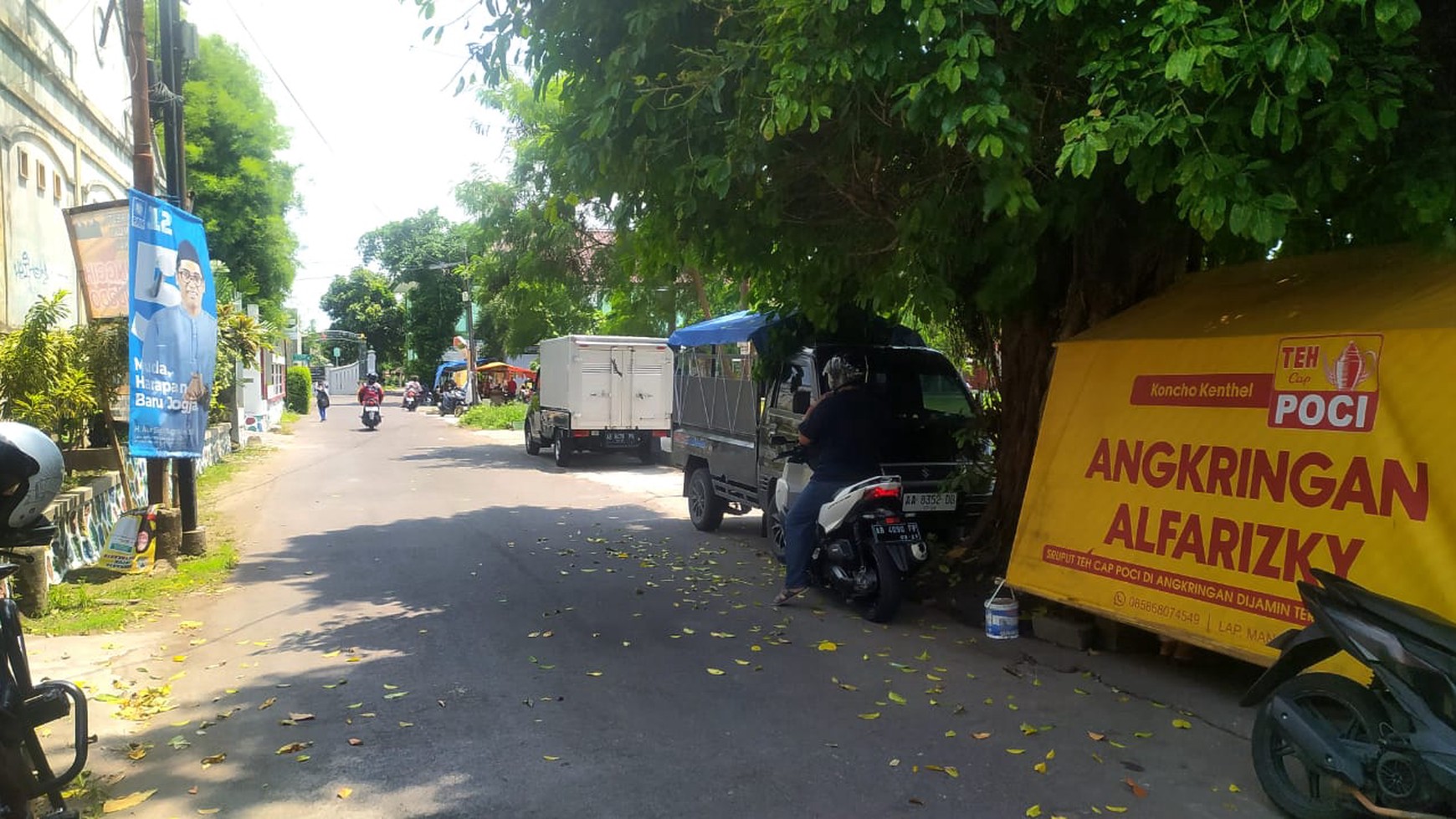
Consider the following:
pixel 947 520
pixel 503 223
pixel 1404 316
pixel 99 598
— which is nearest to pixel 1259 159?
pixel 1404 316

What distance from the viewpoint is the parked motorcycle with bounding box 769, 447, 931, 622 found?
6.89 meters

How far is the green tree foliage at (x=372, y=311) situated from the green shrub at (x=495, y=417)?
1844 inches

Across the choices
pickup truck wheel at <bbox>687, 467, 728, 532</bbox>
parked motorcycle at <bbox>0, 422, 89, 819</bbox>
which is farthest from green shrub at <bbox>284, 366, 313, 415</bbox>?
parked motorcycle at <bbox>0, 422, 89, 819</bbox>

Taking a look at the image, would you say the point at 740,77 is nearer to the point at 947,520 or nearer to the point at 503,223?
the point at 947,520

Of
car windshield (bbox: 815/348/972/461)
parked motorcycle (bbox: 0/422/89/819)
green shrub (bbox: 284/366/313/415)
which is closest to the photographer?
parked motorcycle (bbox: 0/422/89/819)

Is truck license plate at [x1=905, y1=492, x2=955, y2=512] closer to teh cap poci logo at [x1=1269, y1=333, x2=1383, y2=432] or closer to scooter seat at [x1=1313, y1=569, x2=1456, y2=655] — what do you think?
teh cap poci logo at [x1=1269, y1=333, x2=1383, y2=432]

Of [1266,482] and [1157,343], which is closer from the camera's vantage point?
[1266,482]

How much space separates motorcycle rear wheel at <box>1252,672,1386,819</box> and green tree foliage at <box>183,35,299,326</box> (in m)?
29.1

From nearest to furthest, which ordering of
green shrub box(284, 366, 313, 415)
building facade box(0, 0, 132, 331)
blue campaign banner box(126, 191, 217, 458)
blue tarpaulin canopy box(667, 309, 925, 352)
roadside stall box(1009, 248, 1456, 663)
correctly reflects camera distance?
roadside stall box(1009, 248, 1456, 663) → blue campaign banner box(126, 191, 217, 458) → blue tarpaulin canopy box(667, 309, 925, 352) → building facade box(0, 0, 132, 331) → green shrub box(284, 366, 313, 415)

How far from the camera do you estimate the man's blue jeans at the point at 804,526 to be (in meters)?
7.23

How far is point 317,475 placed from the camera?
17.6 meters

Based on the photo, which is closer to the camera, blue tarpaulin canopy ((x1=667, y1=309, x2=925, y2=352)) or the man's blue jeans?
the man's blue jeans

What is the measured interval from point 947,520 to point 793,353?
230 cm

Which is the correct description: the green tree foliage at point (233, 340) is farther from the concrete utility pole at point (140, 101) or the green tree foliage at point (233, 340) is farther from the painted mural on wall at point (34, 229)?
the concrete utility pole at point (140, 101)
